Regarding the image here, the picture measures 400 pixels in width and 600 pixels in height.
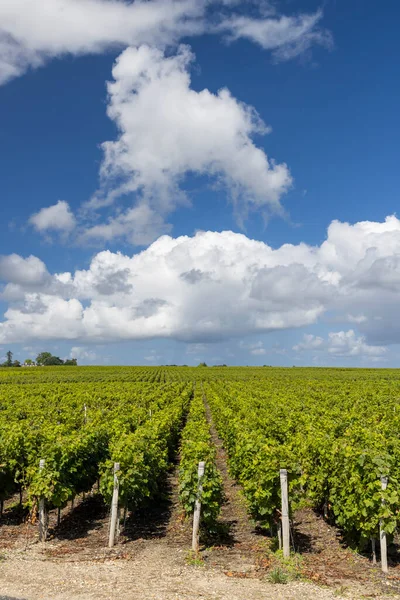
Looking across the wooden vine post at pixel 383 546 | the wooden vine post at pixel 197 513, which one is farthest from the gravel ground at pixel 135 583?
the wooden vine post at pixel 383 546

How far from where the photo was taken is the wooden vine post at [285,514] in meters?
9.25

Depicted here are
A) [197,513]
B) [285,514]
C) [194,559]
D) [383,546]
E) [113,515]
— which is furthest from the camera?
[113,515]

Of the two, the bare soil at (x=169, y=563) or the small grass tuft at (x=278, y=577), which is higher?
the small grass tuft at (x=278, y=577)

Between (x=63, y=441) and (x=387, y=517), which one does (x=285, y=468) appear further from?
(x=63, y=441)

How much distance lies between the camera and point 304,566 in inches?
350

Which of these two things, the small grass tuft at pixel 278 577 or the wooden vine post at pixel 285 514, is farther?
the wooden vine post at pixel 285 514

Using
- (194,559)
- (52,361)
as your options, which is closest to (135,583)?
(194,559)

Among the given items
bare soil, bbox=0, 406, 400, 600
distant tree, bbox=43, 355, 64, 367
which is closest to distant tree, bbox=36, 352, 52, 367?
distant tree, bbox=43, 355, 64, 367

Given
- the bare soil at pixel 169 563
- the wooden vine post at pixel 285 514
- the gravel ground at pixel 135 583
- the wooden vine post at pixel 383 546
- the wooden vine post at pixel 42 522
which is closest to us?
the gravel ground at pixel 135 583

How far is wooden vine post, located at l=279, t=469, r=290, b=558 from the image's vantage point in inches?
364

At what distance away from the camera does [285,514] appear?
9453mm

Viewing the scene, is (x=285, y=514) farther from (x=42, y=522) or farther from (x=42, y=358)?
(x=42, y=358)

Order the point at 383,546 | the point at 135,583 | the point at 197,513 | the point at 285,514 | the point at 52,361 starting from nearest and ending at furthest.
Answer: the point at 135,583, the point at 383,546, the point at 285,514, the point at 197,513, the point at 52,361

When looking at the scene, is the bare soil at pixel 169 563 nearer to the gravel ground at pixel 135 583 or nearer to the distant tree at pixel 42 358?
the gravel ground at pixel 135 583
